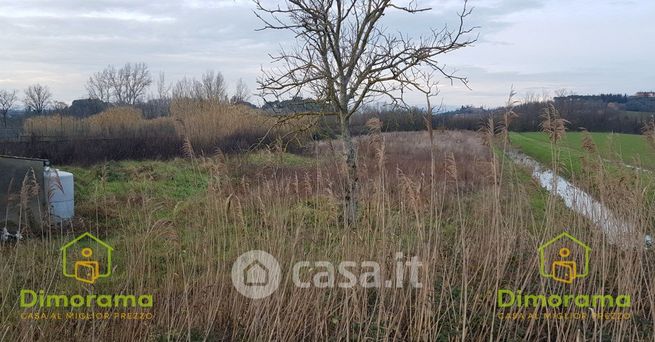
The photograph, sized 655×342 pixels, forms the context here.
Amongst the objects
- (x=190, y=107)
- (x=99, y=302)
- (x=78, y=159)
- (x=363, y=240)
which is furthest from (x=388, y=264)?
(x=190, y=107)

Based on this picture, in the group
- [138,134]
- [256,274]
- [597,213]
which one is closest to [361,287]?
[256,274]

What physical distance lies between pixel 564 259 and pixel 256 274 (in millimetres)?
2283

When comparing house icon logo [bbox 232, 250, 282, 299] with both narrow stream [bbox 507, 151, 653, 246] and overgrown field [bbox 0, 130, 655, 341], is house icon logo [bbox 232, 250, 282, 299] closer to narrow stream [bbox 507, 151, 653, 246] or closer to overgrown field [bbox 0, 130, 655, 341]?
overgrown field [bbox 0, 130, 655, 341]

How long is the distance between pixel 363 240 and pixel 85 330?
193 centimetres

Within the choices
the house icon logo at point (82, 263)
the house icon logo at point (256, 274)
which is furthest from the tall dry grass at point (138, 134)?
the house icon logo at point (256, 274)

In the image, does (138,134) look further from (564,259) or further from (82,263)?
(564,259)

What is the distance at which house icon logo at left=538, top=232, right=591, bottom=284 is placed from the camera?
134 inches

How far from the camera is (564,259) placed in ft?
12.0

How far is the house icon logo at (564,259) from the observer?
3.41m

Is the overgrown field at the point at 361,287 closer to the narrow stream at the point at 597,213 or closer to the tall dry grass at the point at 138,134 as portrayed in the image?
the narrow stream at the point at 597,213

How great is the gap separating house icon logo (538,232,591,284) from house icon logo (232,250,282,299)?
70.8 inches

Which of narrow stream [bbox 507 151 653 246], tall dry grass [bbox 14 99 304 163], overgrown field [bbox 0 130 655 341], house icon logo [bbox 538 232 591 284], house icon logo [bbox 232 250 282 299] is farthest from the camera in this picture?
tall dry grass [bbox 14 99 304 163]

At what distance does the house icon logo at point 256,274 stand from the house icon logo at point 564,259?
5.90ft

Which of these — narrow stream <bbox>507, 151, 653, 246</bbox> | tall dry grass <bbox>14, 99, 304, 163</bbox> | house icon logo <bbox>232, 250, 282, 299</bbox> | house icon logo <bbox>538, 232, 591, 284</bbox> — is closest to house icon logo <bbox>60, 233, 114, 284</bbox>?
house icon logo <bbox>232, 250, 282, 299</bbox>
